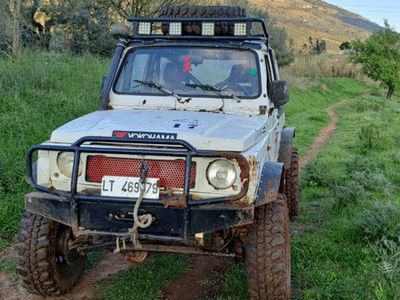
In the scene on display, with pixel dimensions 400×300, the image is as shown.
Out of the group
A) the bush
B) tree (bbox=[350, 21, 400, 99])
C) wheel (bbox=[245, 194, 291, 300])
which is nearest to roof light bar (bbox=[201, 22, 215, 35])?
wheel (bbox=[245, 194, 291, 300])

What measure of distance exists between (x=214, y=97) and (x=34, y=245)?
1.85 metres

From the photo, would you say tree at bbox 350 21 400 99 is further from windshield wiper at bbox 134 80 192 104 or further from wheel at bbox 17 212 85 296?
wheel at bbox 17 212 85 296

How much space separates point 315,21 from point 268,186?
110 meters

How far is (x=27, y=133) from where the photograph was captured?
24.5 ft

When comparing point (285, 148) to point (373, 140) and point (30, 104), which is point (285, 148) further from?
point (373, 140)

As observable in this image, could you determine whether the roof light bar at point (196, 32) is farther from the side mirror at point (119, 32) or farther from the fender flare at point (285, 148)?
the fender flare at point (285, 148)

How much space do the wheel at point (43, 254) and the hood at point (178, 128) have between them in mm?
652

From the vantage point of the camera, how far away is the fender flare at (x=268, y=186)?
12.0ft

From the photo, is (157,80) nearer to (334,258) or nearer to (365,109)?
(334,258)

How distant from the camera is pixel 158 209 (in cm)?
349

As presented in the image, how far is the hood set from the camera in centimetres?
362

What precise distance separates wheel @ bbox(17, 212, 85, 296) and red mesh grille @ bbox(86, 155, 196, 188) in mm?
633

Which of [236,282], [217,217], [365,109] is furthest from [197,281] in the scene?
[365,109]

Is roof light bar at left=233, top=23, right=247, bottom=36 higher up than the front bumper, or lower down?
higher up
